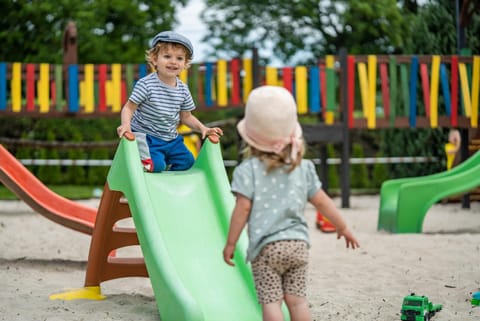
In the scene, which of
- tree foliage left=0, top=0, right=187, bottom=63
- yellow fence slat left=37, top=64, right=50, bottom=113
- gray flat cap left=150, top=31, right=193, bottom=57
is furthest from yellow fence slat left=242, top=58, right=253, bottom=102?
tree foliage left=0, top=0, right=187, bottom=63

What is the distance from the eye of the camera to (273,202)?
10.1 feet

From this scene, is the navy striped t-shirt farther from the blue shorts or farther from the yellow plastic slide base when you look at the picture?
the yellow plastic slide base

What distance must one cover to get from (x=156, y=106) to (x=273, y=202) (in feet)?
5.47

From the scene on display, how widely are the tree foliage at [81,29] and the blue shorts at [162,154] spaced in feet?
62.3

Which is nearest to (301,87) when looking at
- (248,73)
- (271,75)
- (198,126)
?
(271,75)

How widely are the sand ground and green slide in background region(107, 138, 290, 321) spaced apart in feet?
1.36

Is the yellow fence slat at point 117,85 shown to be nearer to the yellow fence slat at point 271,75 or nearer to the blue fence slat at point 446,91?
the yellow fence slat at point 271,75

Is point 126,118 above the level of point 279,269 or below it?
above

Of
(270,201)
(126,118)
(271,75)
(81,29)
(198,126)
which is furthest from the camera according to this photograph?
Result: (81,29)

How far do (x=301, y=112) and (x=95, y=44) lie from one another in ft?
44.8

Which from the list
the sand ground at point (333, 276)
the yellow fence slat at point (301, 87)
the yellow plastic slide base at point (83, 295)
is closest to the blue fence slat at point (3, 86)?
the sand ground at point (333, 276)

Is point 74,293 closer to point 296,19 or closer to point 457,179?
point 457,179

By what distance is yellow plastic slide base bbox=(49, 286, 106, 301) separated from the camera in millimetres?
4727

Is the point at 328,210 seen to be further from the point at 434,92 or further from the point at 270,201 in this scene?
the point at 434,92
